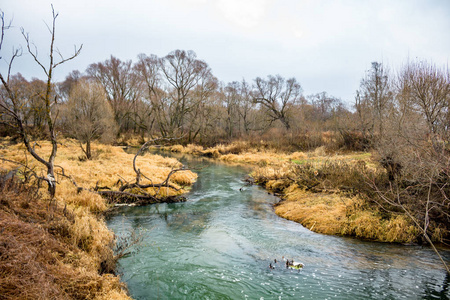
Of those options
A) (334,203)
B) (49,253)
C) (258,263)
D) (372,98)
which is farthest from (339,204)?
(372,98)

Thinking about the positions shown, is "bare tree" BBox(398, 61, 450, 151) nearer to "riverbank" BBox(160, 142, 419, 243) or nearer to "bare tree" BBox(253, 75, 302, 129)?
"riverbank" BBox(160, 142, 419, 243)

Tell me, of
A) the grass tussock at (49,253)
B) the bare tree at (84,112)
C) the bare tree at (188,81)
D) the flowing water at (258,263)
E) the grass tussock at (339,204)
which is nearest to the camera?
the grass tussock at (49,253)

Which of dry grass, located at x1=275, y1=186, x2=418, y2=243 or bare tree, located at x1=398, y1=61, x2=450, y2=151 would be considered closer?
dry grass, located at x1=275, y1=186, x2=418, y2=243

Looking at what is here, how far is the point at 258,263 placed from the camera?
20.1ft

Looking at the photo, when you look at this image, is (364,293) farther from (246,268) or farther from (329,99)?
(329,99)

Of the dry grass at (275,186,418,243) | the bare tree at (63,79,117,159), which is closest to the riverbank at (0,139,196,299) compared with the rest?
the dry grass at (275,186,418,243)

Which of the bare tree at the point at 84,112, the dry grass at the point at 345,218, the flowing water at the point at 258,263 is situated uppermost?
the bare tree at the point at 84,112

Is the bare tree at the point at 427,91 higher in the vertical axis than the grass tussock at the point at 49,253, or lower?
higher

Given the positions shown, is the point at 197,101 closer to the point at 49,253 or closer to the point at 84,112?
the point at 84,112

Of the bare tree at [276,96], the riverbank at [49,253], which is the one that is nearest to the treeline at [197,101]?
the bare tree at [276,96]

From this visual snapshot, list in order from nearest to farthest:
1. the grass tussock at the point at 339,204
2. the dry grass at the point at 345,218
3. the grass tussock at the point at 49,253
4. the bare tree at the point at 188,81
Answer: the grass tussock at the point at 49,253
the dry grass at the point at 345,218
the grass tussock at the point at 339,204
the bare tree at the point at 188,81

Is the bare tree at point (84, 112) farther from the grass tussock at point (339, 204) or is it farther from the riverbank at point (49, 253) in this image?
the grass tussock at point (339, 204)

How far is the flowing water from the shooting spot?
507 centimetres

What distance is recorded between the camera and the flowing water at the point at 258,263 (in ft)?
16.6
